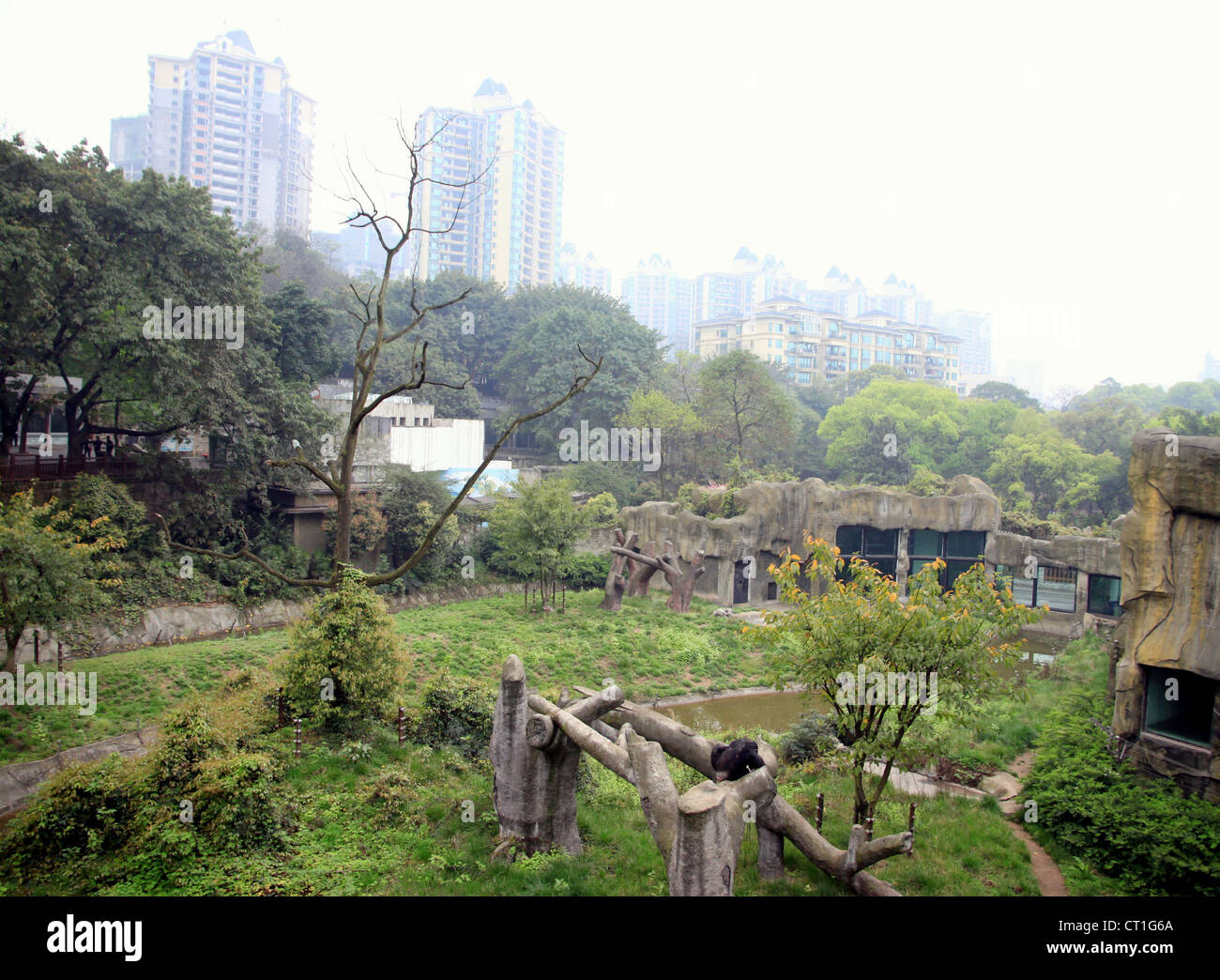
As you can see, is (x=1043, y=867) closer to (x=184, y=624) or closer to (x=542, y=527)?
(x=542, y=527)

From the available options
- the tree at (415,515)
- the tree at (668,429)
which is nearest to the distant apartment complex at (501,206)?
the tree at (668,429)

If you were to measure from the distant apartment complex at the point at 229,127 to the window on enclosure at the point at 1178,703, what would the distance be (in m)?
89.9

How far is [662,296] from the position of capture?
13562cm

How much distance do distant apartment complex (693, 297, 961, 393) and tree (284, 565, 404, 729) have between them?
2880 inches

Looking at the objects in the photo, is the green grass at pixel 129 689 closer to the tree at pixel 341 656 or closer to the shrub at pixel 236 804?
the tree at pixel 341 656

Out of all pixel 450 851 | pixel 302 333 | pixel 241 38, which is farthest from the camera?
pixel 241 38

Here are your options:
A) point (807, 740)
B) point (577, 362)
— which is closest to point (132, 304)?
point (807, 740)

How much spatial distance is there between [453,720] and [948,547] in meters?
23.4

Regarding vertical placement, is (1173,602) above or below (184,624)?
above

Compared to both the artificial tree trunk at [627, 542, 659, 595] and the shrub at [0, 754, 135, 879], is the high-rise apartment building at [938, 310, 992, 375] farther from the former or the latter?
the shrub at [0, 754, 135, 879]

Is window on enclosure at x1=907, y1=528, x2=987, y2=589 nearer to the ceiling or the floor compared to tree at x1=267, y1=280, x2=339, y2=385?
nearer to the floor

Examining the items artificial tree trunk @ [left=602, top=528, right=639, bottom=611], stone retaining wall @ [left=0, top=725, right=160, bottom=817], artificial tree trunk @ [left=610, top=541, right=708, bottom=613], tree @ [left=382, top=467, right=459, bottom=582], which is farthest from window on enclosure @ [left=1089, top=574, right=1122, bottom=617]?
stone retaining wall @ [left=0, top=725, right=160, bottom=817]

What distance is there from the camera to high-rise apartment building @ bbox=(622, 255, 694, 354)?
135 metres
